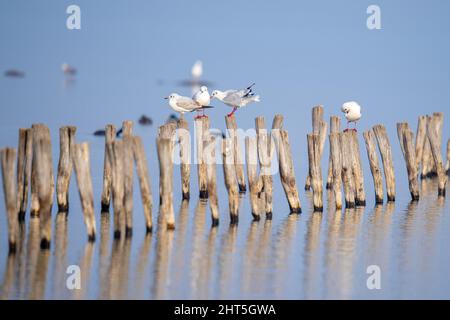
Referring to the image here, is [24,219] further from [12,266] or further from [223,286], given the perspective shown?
[223,286]

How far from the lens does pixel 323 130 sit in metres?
21.9

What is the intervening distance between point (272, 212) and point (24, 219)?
14.2ft

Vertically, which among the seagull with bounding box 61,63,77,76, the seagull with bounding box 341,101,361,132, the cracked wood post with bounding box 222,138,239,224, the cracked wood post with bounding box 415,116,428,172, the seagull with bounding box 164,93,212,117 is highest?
the seagull with bounding box 61,63,77,76

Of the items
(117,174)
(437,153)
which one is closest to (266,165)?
(117,174)

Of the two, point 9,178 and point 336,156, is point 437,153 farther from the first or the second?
point 9,178

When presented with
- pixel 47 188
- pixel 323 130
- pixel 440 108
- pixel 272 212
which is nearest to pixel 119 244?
pixel 47 188

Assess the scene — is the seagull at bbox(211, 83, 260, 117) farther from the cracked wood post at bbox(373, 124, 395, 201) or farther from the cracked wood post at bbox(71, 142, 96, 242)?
the cracked wood post at bbox(71, 142, 96, 242)

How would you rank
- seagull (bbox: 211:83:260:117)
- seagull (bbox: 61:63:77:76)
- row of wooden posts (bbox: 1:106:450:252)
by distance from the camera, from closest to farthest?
row of wooden posts (bbox: 1:106:450:252) < seagull (bbox: 211:83:260:117) < seagull (bbox: 61:63:77:76)

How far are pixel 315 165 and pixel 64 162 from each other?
4304 millimetres

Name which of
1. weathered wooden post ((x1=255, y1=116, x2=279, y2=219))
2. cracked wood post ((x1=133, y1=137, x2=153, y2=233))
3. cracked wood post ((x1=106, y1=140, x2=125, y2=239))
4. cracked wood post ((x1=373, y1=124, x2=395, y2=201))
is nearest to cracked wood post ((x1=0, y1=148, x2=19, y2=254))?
cracked wood post ((x1=106, y1=140, x2=125, y2=239))

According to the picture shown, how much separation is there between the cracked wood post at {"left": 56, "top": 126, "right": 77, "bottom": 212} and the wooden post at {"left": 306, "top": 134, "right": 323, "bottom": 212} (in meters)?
4.04

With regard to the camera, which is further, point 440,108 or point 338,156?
point 440,108

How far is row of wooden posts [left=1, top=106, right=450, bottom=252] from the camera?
51.0 feet
